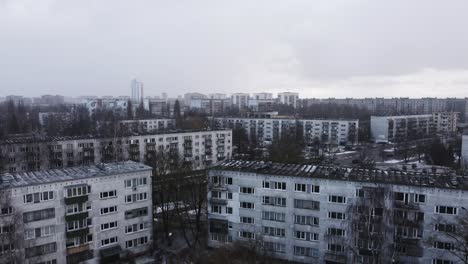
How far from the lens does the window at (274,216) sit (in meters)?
23.2

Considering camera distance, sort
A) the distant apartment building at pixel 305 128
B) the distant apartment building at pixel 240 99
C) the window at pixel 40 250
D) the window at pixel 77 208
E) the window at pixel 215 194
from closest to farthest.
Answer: the window at pixel 40 250 < the window at pixel 77 208 < the window at pixel 215 194 < the distant apartment building at pixel 305 128 < the distant apartment building at pixel 240 99

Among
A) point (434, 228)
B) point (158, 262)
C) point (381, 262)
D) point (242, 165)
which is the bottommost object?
point (158, 262)

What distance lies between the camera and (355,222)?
20.0 meters

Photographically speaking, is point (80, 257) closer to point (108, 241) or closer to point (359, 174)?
point (108, 241)

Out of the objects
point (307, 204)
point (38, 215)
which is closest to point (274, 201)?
point (307, 204)

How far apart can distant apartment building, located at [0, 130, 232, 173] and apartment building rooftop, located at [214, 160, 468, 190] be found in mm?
20653

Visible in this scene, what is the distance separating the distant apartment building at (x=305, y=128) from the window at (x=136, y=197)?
51.2 metres

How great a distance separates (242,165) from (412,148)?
50469 mm

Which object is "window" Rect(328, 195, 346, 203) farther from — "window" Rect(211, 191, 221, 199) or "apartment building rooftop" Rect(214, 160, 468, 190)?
"window" Rect(211, 191, 221, 199)

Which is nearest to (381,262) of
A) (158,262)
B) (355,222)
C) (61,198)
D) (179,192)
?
(355,222)

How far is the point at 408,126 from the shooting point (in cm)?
8944

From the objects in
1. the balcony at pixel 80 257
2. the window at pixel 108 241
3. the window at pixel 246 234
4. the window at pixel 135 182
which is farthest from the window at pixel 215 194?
the balcony at pixel 80 257

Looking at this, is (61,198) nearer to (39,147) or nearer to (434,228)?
(434,228)

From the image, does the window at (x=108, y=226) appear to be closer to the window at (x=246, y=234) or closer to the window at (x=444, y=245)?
the window at (x=246, y=234)
